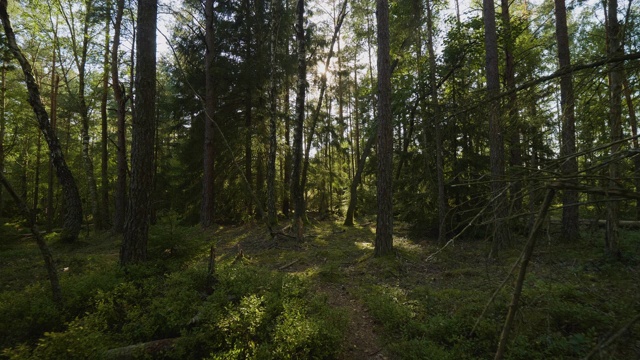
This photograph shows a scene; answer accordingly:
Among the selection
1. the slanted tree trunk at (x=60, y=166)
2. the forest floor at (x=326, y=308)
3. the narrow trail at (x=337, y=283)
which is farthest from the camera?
the slanted tree trunk at (x=60, y=166)

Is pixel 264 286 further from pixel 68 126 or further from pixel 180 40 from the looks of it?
pixel 68 126

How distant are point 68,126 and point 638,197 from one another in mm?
26695

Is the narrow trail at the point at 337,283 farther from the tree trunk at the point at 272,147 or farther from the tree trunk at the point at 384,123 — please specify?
the tree trunk at the point at 384,123

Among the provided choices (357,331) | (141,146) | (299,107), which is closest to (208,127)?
(299,107)

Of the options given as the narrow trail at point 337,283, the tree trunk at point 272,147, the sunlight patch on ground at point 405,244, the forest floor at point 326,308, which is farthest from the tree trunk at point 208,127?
the sunlight patch on ground at point 405,244

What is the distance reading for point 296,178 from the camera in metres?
11.4

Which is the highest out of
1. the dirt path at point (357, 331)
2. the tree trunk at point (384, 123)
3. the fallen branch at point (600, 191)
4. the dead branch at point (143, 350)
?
the tree trunk at point (384, 123)

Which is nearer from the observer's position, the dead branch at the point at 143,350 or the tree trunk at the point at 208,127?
the dead branch at the point at 143,350

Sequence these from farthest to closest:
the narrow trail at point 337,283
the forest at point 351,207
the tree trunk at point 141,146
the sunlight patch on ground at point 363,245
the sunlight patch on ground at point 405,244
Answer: the sunlight patch on ground at point 363,245, the sunlight patch on ground at point 405,244, the tree trunk at point 141,146, the narrow trail at point 337,283, the forest at point 351,207

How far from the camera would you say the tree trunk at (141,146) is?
20.3 ft

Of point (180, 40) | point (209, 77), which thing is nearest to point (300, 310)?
point (209, 77)

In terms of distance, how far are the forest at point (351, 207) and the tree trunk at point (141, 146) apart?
0.04 meters

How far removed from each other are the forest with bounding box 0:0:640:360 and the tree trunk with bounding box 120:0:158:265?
40 mm

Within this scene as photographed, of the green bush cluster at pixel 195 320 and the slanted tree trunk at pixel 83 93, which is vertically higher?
the slanted tree trunk at pixel 83 93
